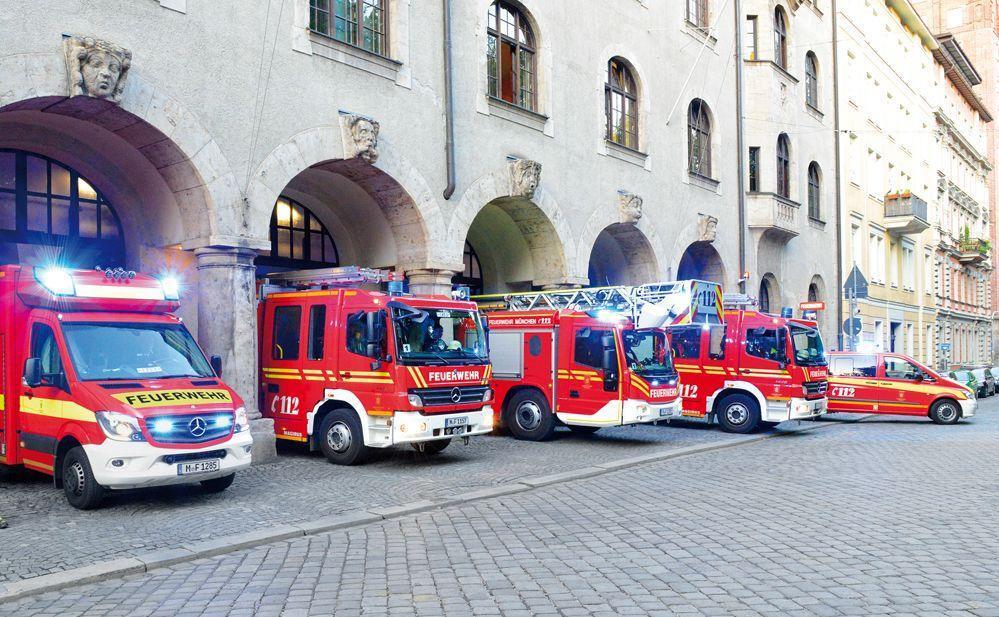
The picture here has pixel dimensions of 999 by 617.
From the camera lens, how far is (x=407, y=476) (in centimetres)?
1198

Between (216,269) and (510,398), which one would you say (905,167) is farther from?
(216,269)

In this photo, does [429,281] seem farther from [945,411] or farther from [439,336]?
[945,411]

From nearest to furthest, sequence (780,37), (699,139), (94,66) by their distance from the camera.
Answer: (94,66) < (699,139) < (780,37)

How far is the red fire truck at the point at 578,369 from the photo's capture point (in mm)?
15500

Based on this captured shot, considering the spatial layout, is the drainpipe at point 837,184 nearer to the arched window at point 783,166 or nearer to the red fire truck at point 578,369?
the arched window at point 783,166

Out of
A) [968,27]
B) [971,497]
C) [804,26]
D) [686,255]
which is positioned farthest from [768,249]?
[968,27]

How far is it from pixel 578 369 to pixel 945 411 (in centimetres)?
1050

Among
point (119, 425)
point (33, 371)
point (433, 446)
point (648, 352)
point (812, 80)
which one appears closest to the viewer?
point (119, 425)

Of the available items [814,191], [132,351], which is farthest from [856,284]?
[132,351]

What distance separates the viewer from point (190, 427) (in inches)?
377

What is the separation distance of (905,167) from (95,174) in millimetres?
42351

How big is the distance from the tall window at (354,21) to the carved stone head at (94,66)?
3.85 m

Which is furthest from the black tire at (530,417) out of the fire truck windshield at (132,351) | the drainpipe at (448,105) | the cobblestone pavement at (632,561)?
the fire truck windshield at (132,351)

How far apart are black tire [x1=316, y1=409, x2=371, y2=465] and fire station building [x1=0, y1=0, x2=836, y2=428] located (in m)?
1.21
